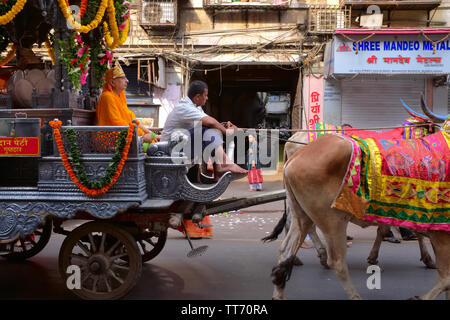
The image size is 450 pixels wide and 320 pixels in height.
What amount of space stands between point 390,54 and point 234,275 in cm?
869

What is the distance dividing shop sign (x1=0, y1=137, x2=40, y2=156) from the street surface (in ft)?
4.82

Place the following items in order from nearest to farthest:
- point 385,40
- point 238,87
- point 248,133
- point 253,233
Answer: point 248,133, point 253,233, point 385,40, point 238,87

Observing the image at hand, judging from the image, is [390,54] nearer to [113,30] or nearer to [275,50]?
[275,50]

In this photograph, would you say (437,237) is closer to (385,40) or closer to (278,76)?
(385,40)

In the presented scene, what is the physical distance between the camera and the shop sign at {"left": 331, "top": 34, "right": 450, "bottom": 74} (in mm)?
11188

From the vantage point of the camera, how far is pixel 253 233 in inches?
281

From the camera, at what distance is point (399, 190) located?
3674 mm

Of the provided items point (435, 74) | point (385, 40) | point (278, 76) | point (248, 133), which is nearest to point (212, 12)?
point (278, 76)

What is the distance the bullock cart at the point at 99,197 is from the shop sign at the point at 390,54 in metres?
8.33

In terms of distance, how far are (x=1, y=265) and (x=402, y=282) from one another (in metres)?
4.75

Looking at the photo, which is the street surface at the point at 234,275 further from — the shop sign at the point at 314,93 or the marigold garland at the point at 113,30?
the shop sign at the point at 314,93

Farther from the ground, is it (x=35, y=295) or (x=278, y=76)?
(x=278, y=76)

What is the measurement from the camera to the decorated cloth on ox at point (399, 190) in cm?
365

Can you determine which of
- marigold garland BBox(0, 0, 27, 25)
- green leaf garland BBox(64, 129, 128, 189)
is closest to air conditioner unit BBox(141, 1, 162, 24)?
marigold garland BBox(0, 0, 27, 25)
